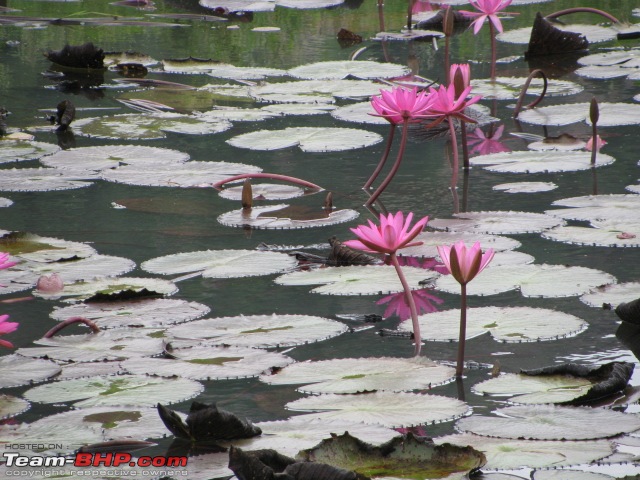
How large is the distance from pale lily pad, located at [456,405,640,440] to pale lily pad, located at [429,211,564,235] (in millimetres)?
1091

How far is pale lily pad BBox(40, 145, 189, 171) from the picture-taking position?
142 inches

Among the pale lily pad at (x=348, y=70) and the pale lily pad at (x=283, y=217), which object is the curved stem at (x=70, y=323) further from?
the pale lily pad at (x=348, y=70)

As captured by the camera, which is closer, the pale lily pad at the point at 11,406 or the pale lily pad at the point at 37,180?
the pale lily pad at the point at 11,406

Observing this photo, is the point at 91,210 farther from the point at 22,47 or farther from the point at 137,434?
the point at 22,47

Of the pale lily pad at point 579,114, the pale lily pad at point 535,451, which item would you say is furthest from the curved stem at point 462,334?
the pale lily pad at point 579,114

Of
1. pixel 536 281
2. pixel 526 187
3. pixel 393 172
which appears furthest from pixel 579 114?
pixel 536 281

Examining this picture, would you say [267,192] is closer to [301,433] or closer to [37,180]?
[37,180]

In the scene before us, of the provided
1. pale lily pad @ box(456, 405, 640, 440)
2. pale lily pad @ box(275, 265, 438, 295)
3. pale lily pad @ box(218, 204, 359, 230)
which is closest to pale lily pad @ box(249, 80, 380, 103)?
pale lily pad @ box(218, 204, 359, 230)

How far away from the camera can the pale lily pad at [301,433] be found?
1570 millimetres

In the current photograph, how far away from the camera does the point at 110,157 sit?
3.69 metres

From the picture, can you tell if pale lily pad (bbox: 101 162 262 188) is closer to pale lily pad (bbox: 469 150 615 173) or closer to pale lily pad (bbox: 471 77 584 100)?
pale lily pad (bbox: 469 150 615 173)

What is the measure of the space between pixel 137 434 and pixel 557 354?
2.62 feet

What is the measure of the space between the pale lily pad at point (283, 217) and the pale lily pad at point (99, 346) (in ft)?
2.77

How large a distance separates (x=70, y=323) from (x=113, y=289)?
32cm
